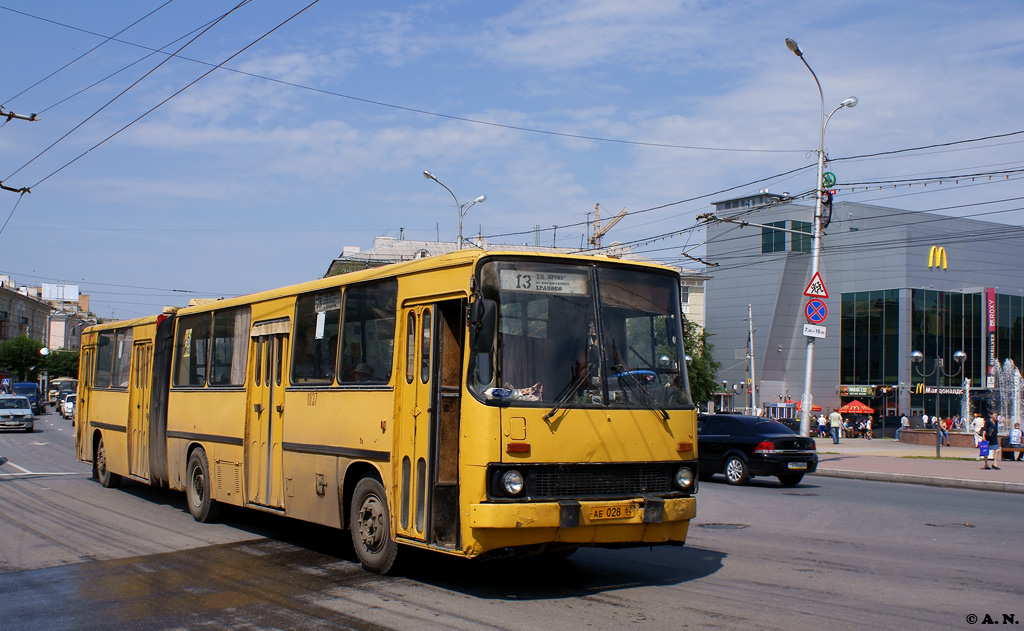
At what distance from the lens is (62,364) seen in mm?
105125

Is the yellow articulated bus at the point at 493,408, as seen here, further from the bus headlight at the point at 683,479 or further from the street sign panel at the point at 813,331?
the street sign panel at the point at 813,331

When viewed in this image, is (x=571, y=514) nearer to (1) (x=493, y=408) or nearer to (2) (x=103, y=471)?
(1) (x=493, y=408)

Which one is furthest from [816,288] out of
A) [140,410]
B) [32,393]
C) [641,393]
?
[32,393]

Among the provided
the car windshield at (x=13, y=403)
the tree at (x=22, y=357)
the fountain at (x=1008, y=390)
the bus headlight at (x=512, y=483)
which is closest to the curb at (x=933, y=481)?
the bus headlight at (x=512, y=483)

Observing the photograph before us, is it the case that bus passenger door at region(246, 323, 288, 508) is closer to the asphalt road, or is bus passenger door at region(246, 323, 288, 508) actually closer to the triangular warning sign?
the asphalt road

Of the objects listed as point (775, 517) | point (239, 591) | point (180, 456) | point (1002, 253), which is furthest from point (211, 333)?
point (1002, 253)

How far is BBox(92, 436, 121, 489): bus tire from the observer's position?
17.1 m

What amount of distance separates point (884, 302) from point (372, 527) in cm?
7003

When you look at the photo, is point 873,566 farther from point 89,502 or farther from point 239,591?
point 89,502

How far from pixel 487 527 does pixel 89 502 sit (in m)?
9.98

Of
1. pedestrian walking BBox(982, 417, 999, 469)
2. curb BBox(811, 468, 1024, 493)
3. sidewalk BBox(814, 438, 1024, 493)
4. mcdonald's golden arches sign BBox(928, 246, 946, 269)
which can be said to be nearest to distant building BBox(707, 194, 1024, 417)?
mcdonald's golden arches sign BBox(928, 246, 946, 269)

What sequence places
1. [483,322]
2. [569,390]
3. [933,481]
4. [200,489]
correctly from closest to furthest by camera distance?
[483,322] < [569,390] < [200,489] < [933,481]

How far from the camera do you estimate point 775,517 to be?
46.3 ft

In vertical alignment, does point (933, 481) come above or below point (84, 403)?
below
